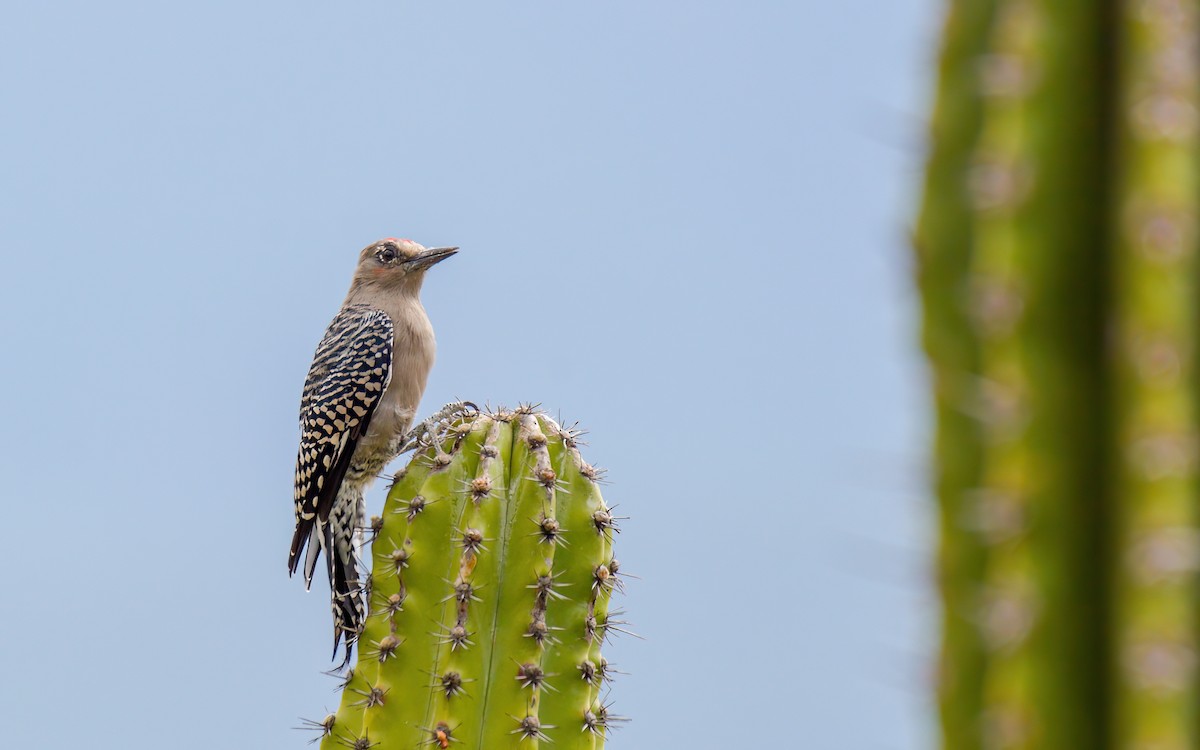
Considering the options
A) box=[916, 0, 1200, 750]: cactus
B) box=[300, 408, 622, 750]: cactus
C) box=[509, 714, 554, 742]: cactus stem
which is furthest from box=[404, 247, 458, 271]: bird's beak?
box=[916, 0, 1200, 750]: cactus

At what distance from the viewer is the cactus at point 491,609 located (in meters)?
3.40

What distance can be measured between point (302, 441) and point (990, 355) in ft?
17.4

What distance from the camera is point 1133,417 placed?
1035 millimetres

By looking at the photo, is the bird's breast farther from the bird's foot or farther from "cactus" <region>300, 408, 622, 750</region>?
"cactus" <region>300, 408, 622, 750</region>

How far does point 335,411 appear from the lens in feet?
19.6

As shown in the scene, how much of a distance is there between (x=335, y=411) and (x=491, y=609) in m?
2.73

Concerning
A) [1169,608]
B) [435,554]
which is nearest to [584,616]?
[435,554]

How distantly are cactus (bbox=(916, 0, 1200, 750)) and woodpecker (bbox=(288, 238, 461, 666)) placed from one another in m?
4.37

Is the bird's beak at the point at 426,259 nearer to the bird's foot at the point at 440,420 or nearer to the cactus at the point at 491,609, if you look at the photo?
the bird's foot at the point at 440,420

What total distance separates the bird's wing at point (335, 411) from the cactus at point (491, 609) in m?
2.18

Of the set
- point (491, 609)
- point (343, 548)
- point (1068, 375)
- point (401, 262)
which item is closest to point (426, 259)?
point (401, 262)

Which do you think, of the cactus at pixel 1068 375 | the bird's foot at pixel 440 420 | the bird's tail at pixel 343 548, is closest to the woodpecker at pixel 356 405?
the bird's tail at pixel 343 548

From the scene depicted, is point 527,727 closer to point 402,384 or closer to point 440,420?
point 440,420

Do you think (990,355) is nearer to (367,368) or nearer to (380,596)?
(380,596)
